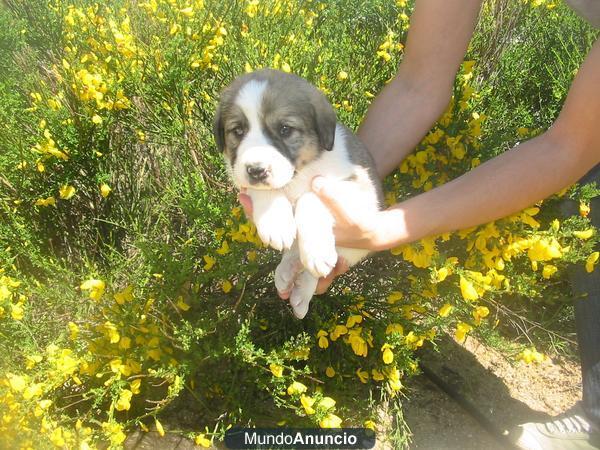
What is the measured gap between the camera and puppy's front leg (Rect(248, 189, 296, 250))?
1.66m

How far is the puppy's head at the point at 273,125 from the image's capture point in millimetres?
1637

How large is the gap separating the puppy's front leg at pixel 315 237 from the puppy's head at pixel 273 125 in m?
0.10

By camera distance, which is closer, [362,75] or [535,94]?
[362,75]

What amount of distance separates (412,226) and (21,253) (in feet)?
5.58

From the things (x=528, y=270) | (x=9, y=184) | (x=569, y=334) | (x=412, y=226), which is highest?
(x=412, y=226)

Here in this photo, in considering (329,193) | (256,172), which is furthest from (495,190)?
(256,172)

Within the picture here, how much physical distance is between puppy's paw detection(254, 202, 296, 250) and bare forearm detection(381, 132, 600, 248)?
0.31 m

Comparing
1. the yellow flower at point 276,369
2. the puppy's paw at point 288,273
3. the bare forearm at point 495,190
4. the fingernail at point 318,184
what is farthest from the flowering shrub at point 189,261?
the fingernail at point 318,184

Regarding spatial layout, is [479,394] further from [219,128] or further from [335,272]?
[219,128]

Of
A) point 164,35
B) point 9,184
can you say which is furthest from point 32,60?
point 9,184

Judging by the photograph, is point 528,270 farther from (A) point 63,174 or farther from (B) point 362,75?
(A) point 63,174

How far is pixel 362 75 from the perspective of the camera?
9.37 feet

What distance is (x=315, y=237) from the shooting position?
164 centimetres

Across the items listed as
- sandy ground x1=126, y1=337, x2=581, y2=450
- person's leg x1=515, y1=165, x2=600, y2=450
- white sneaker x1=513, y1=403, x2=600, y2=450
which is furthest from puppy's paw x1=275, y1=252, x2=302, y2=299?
white sneaker x1=513, y1=403, x2=600, y2=450
